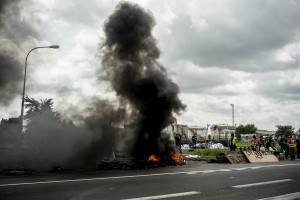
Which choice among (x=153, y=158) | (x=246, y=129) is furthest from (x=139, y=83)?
(x=246, y=129)

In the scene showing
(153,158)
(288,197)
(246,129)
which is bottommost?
(288,197)

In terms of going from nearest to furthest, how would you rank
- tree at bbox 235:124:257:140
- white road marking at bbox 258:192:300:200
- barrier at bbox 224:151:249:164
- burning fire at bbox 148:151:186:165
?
white road marking at bbox 258:192:300:200, burning fire at bbox 148:151:186:165, barrier at bbox 224:151:249:164, tree at bbox 235:124:257:140

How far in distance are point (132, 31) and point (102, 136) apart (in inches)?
328

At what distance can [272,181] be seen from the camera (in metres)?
10.1

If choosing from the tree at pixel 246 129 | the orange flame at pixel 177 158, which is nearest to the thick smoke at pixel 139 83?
the orange flame at pixel 177 158

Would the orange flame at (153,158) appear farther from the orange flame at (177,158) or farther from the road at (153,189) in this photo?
the road at (153,189)

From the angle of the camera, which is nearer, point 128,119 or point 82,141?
point 82,141

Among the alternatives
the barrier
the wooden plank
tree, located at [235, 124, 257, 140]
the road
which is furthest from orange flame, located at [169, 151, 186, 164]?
tree, located at [235, 124, 257, 140]

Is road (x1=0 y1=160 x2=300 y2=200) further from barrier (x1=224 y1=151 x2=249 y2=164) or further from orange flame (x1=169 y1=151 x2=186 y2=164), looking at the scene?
barrier (x1=224 y1=151 x2=249 y2=164)

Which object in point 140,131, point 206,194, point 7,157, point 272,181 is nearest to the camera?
point 206,194

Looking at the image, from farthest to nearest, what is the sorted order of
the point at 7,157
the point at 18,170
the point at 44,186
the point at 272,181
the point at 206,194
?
the point at 7,157 → the point at 18,170 → the point at 272,181 → the point at 44,186 → the point at 206,194

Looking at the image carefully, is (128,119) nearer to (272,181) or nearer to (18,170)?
(18,170)

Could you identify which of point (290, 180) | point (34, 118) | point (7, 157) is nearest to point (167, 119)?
point (34, 118)

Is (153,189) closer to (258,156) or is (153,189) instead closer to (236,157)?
(236,157)
